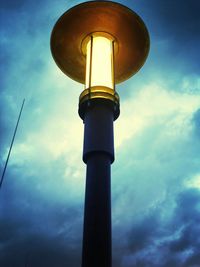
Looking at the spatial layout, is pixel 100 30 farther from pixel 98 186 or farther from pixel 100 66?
pixel 98 186

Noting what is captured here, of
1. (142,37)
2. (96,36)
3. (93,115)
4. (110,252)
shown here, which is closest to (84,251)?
(110,252)

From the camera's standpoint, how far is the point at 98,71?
693cm

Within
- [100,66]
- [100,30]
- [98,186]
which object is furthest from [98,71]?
[98,186]

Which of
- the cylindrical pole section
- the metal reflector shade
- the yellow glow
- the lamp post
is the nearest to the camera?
the cylindrical pole section

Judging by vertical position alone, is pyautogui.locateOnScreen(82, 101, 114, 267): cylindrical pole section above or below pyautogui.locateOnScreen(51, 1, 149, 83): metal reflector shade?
below

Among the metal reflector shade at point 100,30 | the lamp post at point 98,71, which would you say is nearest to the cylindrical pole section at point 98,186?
the lamp post at point 98,71

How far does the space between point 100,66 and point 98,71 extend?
143 millimetres

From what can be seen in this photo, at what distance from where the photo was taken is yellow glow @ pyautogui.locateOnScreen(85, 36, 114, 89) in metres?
6.88

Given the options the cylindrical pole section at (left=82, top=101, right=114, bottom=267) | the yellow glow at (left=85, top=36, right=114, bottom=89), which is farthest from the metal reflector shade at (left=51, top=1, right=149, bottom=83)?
the cylindrical pole section at (left=82, top=101, right=114, bottom=267)

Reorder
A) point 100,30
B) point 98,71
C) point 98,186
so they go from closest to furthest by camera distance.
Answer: point 98,186 < point 98,71 < point 100,30

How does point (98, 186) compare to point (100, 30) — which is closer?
point (98, 186)

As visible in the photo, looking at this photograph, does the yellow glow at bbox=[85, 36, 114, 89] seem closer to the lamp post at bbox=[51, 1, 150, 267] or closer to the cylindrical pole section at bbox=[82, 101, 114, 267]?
the lamp post at bbox=[51, 1, 150, 267]

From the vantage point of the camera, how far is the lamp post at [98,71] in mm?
5449

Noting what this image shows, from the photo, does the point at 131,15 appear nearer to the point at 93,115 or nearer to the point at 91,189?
the point at 93,115
